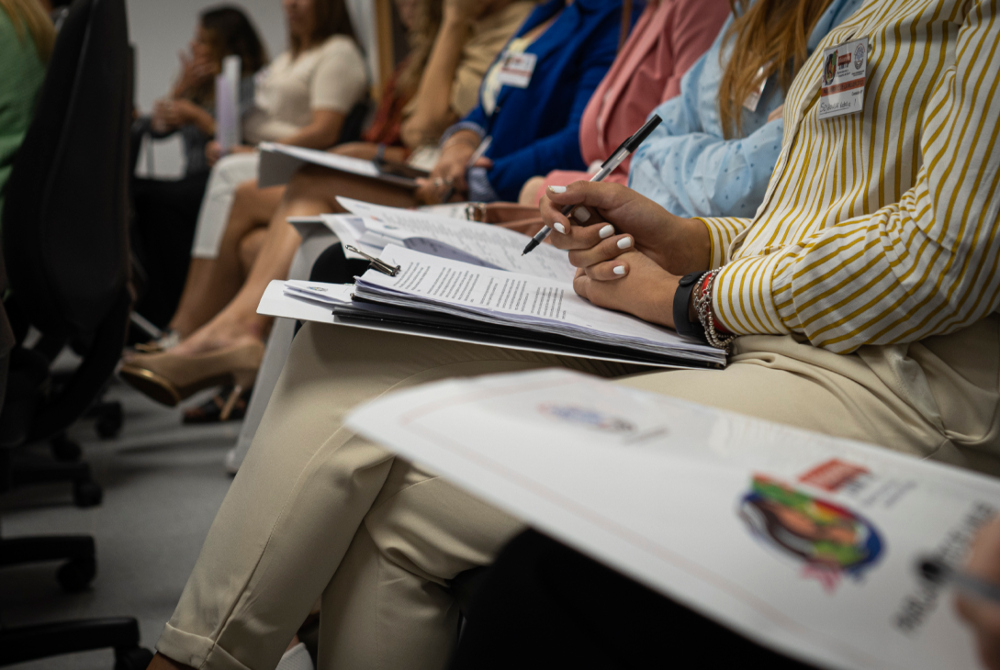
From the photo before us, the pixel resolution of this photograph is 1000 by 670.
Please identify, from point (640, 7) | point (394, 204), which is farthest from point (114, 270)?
point (640, 7)

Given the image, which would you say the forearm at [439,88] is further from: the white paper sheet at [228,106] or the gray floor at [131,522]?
the gray floor at [131,522]

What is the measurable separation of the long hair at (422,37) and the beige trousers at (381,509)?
223 cm

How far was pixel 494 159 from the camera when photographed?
1.60 m

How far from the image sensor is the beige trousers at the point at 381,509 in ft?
1.65

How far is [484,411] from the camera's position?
277mm

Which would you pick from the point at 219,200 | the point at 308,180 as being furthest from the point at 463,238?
the point at 219,200

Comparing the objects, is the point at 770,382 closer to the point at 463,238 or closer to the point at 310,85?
the point at 463,238

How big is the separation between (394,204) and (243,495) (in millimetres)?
933

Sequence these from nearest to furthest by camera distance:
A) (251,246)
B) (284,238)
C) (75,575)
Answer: (75,575), (284,238), (251,246)

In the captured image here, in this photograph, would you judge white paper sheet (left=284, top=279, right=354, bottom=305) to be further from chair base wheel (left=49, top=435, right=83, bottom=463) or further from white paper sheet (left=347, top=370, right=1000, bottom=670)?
chair base wheel (left=49, top=435, right=83, bottom=463)

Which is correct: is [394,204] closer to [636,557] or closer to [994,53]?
[994,53]

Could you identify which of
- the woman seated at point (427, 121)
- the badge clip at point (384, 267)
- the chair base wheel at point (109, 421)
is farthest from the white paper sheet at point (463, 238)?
the chair base wheel at point (109, 421)

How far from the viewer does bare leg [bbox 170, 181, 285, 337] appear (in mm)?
2047

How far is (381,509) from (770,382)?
0.32 metres
